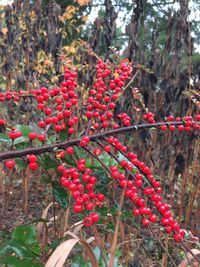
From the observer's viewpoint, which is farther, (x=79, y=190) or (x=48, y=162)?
(x=48, y=162)

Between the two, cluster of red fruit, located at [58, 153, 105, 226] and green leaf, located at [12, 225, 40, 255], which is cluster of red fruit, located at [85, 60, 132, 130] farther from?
green leaf, located at [12, 225, 40, 255]

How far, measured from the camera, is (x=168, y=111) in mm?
2340

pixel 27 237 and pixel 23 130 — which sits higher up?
pixel 23 130

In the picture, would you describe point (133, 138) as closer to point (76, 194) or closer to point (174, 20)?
point (174, 20)

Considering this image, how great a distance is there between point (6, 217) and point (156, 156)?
99cm

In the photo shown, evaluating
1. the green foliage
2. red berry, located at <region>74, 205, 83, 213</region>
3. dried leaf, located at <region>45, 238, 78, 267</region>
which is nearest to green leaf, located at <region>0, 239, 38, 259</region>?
A: the green foliage

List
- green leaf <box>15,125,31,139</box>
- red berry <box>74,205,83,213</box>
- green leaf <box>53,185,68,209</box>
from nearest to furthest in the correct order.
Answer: red berry <box>74,205,83,213</box>, green leaf <box>15,125,31,139</box>, green leaf <box>53,185,68,209</box>

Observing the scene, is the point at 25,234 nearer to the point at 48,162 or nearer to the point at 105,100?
the point at 48,162

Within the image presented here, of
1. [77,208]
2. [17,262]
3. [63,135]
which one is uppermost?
[63,135]

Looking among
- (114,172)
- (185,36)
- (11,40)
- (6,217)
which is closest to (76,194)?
(114,172)

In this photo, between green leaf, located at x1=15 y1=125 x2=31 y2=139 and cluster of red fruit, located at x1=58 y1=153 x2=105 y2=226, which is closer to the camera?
cluster of red fruit, located at x1=58 y1=153 x2=105 y2=226

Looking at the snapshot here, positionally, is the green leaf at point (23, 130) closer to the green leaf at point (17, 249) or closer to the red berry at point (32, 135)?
the red berry at point (32, 135)

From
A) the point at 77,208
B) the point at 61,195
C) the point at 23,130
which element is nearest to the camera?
the point at 77,208

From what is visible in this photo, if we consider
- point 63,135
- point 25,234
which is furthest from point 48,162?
point 25,234
